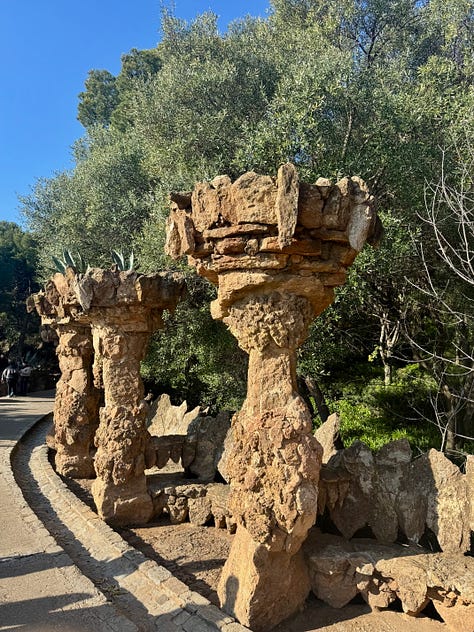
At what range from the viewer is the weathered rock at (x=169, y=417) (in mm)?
8130

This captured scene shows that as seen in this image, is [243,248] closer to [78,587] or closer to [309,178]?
[78,587]

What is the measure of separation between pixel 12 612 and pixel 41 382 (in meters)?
19.5

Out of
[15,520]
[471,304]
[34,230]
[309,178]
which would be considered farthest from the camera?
[34,230]

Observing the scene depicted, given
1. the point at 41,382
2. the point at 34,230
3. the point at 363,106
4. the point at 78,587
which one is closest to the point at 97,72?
the point at 34,230

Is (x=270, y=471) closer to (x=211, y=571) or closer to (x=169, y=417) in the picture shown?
(x=211, y=571)

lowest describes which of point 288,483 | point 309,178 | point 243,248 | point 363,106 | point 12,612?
point 12,612

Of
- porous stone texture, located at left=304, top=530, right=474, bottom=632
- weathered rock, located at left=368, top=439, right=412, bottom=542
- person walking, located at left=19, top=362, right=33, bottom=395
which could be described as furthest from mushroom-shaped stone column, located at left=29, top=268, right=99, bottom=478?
person walking, located at left=19, top=362, right=33, bottom=395

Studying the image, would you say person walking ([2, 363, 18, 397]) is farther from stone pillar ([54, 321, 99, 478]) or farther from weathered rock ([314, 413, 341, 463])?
weathered rock ([314, 413, 341, 463])

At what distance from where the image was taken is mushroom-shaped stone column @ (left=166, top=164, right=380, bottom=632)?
3.55 metres

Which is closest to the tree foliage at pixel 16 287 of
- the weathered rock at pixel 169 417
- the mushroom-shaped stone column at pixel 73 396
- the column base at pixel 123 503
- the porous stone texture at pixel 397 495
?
the weathered rock at pixel 169 417

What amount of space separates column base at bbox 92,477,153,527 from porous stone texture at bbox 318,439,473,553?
2.58 m

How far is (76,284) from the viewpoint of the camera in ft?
19.5

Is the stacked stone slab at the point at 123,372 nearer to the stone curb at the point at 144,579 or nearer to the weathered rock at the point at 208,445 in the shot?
the stone curb at the point at 144,579

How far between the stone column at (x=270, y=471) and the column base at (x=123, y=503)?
235 cm
